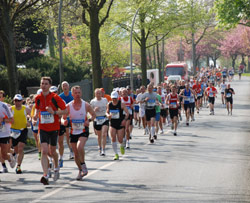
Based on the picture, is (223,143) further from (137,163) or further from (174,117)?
(137,163)

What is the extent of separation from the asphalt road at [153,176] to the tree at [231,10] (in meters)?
10.2

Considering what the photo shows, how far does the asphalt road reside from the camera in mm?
9328

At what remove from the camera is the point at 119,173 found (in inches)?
466

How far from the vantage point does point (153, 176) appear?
11383 millimetres

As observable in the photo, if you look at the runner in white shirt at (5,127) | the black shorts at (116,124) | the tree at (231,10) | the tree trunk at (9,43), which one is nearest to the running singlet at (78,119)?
the runner in white shirt at (5,127)

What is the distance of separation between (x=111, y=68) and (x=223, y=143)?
3555 cm

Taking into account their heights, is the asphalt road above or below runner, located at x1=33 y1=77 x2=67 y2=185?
below

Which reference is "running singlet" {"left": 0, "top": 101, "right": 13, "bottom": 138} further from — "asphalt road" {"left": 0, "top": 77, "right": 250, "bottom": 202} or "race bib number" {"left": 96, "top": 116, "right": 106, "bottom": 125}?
"race bib number" {"left": 96, "top": 116, "right": 106, "bottom": 125}

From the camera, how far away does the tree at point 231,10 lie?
27328mm

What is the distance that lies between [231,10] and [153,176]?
17990 mm

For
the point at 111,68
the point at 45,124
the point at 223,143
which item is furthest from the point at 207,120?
the point at 111,68

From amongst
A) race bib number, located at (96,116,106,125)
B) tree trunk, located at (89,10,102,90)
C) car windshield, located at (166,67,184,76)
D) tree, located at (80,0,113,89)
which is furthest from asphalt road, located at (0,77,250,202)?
car windshield, located at (166,67,184,76)

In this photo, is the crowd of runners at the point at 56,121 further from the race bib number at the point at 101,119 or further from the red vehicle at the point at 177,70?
the red vehicle at the point at 177,70

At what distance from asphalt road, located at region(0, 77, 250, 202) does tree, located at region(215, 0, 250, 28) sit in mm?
10241
